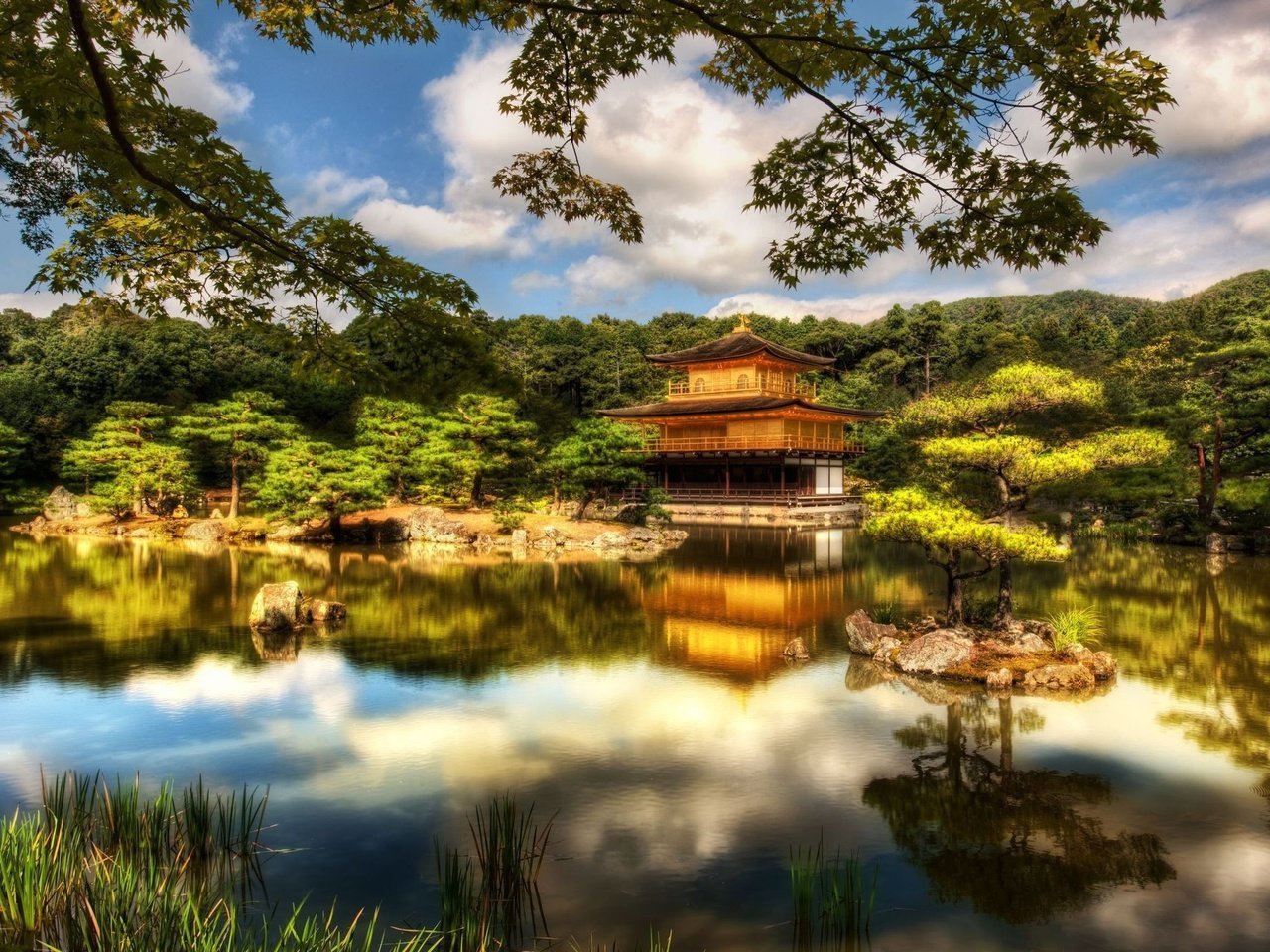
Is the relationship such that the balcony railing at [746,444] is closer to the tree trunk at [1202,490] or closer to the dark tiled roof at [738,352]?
the dark tiled roof at [738,352]

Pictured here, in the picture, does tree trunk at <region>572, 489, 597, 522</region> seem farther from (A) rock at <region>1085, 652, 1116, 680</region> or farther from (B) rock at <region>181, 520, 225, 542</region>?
(A) rock at <region>1085, 652, 1116, 680</region>

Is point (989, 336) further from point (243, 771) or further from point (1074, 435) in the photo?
point (243, 771)

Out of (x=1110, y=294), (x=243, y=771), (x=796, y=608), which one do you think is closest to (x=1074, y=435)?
(x=796, y=608)

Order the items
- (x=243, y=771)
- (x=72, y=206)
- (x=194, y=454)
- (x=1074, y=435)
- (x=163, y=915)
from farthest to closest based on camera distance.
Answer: (x=194, y=454)
(x=1074, y=435)
(x=243, y=771)
(x=72, y=206)
(x=163, y=915)

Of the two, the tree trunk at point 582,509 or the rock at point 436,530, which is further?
the tree trunk at point 582,509

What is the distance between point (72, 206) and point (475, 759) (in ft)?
17.0

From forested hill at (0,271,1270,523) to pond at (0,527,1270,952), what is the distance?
3.20 metres

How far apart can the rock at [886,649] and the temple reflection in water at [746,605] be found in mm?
955

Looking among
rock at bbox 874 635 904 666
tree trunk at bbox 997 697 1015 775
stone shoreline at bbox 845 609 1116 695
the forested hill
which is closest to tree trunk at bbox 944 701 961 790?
tree trunk at bbox 997 697 1015 775

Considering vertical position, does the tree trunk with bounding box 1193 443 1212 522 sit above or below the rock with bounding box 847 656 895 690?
above

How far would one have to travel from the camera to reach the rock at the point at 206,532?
2356 cm

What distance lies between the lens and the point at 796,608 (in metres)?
13.3

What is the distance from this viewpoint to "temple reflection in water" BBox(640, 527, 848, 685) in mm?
10305

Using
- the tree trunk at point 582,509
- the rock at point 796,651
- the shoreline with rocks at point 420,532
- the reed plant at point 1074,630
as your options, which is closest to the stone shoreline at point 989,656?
the reed plant at point 1074,630
